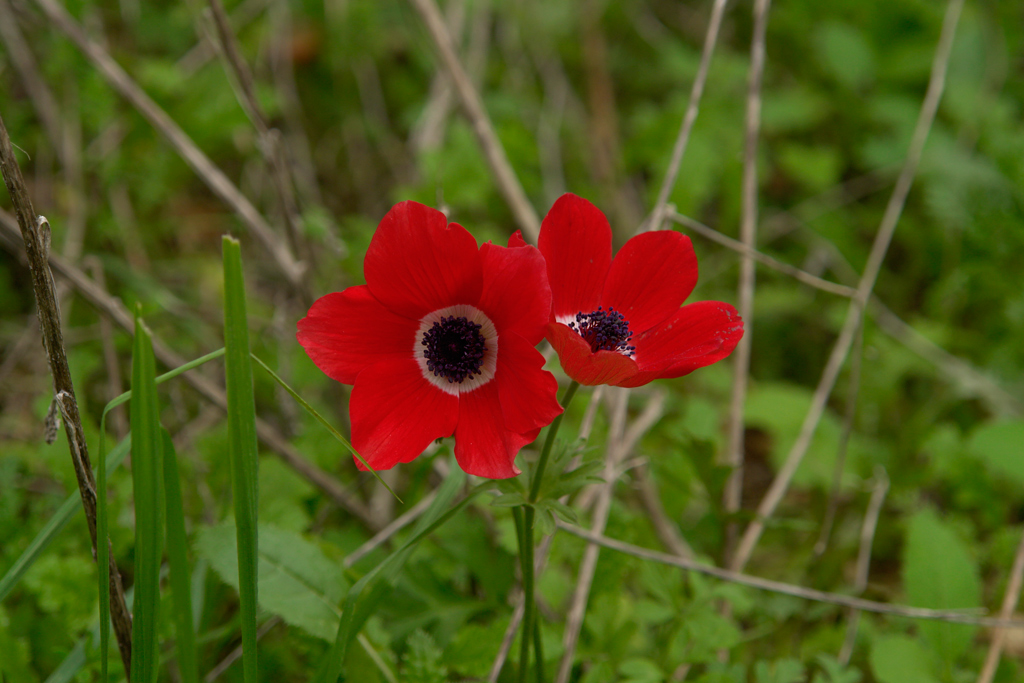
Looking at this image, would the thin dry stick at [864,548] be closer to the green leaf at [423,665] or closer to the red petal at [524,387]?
the green leaf at [423,665]

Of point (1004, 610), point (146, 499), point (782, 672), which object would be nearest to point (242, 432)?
point (146, 499)

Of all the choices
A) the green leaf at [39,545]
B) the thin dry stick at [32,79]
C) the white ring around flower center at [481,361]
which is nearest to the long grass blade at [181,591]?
the green leaf at [39,545]

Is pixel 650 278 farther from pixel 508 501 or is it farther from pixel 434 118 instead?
pixel 434 118

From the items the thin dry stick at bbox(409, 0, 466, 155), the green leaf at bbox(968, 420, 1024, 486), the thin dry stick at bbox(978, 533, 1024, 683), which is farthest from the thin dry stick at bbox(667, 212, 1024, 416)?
the thin dry stick at bbox(409, 0, 466, 155)

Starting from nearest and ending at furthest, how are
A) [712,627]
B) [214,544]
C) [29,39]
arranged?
[214,544], [712,627], [29,39]

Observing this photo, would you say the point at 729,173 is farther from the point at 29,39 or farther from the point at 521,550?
the point at 29,39

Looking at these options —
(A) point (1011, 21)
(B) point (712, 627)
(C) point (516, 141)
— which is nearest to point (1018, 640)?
(B) point (712, 627)

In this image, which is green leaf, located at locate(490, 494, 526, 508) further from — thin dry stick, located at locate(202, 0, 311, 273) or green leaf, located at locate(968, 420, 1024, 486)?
green leaf, located at locate(968, 420, 1024, 486)
